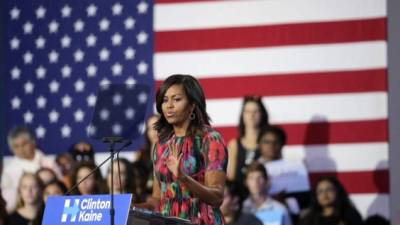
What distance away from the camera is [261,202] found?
7629 mm

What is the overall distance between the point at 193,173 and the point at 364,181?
191 inches

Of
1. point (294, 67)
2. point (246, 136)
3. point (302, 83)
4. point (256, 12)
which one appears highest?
point (256, 12)

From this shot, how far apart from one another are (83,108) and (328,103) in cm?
243

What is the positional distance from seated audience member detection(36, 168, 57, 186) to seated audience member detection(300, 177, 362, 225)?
2275 mm

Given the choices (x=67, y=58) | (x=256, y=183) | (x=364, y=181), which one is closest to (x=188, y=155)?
(x=256, y=183)

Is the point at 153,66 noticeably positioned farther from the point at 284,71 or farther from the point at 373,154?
the point at 373,154

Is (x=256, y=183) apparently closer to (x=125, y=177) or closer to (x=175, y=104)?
(x=125, y=177)

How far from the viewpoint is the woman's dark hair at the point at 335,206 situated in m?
7.39

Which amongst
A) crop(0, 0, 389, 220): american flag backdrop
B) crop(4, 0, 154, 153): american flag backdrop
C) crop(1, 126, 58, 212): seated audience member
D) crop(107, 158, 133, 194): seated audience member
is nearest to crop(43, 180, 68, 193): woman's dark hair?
crop(107, 158, 133, 194): seated audience member

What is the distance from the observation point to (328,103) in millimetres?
8578

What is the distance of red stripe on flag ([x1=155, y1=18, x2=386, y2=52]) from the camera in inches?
337

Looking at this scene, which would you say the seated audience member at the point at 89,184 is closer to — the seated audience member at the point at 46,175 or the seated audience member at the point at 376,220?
the seated audience member at the point at 46,175

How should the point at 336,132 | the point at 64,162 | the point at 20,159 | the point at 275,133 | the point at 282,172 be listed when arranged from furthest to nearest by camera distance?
the point at 20,159, the point at 64,162, the point at 336,132, the point at 275,133, the point at 282,172

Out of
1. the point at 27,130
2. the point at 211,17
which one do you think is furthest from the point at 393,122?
the point at 27,130
